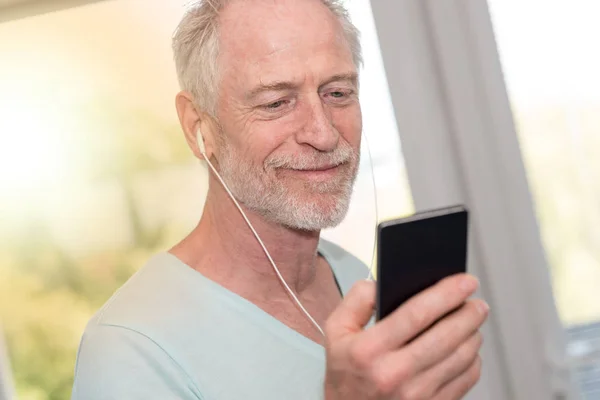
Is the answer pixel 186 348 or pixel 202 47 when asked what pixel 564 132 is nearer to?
pixel 202 47

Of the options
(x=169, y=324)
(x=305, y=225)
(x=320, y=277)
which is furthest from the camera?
(x=320, y=277)

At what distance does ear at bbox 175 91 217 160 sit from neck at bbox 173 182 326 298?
0.07 m

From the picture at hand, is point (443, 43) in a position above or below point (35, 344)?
above

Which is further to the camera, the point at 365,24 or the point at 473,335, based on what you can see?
the point at 365,24

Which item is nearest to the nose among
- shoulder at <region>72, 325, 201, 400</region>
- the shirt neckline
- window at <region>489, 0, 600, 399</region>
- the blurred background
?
the shirt neckline

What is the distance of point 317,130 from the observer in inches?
47.6

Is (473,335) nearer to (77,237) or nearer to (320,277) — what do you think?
(320,277)

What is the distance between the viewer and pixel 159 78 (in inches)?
88.5

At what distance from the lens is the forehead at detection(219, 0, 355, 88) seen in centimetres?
122

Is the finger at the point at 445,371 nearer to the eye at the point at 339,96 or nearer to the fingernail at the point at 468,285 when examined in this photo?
the fingernail at the point at 468,285

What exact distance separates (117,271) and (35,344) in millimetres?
317

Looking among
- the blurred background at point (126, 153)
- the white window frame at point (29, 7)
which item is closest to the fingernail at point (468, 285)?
the blurred background at point (126, 153)

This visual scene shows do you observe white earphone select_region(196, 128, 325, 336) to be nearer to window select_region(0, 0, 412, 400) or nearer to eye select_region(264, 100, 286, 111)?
eye select_region(264, 100, 286, 111)

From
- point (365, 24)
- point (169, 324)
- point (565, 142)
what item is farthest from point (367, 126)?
point (169, 324)
